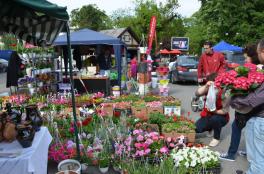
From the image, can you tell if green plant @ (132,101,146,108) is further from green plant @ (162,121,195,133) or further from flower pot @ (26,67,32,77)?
flower pot @ (26,67,32,77)

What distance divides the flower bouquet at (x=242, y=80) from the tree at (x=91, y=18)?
2523 inches

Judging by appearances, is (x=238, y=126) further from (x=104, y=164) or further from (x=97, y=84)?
(x=97, y=84)

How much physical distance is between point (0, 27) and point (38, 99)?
425 centimetres

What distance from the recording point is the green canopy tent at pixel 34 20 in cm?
349

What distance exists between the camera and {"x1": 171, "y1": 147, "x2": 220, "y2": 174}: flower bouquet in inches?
184

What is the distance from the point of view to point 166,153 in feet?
16.4

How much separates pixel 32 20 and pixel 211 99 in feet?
11.0

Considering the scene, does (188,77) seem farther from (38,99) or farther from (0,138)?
(0,138)

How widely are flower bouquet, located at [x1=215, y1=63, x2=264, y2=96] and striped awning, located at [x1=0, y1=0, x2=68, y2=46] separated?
198cm

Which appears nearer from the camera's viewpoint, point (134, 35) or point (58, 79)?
point (58, 79)

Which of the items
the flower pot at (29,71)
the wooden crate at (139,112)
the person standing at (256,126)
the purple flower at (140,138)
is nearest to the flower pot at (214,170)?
the purple flower at (140,138)

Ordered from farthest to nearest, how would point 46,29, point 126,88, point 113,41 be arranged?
point 126,88
point 113,41
point 46,29

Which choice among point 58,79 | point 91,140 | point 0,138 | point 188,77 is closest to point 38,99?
point 58,79

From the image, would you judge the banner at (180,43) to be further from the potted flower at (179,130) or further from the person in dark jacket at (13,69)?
the potted flower at (179,130)
